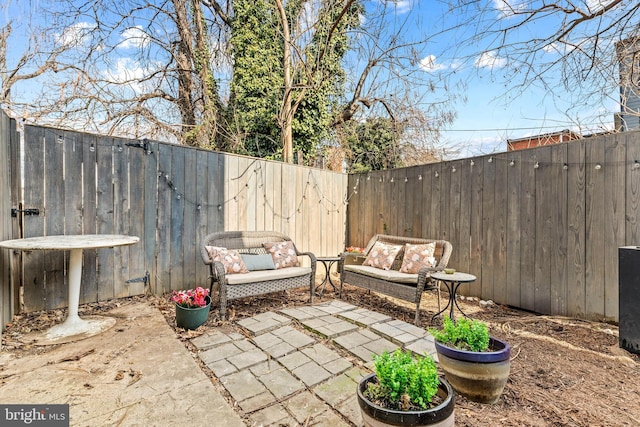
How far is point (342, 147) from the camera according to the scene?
805cm

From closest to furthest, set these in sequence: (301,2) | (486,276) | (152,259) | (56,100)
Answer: (152,259)
(486,276)
(56,100)
(301,2)

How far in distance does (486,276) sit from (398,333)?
6.13 feet

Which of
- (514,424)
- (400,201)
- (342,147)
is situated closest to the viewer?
(514,424)

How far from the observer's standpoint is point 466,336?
1.78 m

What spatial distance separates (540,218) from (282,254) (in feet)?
9.65

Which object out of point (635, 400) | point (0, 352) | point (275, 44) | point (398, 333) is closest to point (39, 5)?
point (275, 44)

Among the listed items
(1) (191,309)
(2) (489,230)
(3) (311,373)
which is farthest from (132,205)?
(2) (489,230)

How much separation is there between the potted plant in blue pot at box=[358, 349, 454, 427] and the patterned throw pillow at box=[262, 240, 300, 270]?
7.82ft

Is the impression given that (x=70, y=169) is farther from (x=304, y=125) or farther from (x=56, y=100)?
(x=304, y=125)

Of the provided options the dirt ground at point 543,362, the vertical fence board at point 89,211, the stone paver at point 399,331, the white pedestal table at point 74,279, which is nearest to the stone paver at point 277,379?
the dirt ground at point 543,362

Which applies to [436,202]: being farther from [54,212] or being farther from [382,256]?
[54,212]

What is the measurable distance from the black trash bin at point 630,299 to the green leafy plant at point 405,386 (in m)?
2.02

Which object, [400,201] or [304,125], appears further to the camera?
[304,125]

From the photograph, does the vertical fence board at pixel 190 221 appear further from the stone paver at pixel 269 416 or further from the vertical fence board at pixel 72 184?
the stone paver at pixel 269 416
